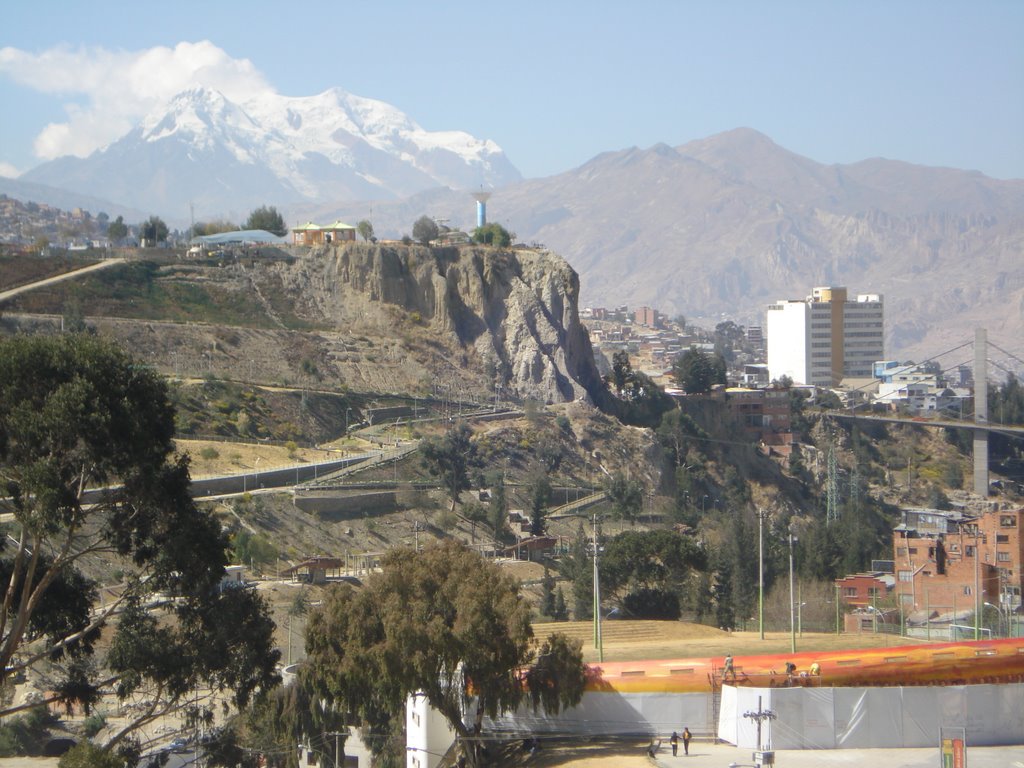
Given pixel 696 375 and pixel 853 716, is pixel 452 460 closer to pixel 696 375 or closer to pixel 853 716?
pixel 696 375

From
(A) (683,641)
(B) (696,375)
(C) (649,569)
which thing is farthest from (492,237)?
(A) (683,641)

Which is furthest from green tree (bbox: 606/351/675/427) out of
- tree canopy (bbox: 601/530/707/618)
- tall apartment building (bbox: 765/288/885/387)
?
tall apartment building (bbox: 765/288/885/387)

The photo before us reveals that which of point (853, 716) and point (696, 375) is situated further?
point (696, 375)

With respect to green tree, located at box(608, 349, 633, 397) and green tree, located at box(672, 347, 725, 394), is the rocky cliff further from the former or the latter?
green tree, located at box(672, 347, 725, 394)

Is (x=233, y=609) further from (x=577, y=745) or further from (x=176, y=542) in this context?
(x=577, y=745)

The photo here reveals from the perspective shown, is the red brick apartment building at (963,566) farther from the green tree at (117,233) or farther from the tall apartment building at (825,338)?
the tall apartment building at (825,338)

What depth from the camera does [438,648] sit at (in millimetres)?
26922

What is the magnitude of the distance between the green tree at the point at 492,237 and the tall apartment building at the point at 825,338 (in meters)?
64.3

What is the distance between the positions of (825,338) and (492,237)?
73405 mm

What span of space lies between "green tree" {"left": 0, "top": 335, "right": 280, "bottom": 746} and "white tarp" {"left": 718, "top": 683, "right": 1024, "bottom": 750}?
9275mm

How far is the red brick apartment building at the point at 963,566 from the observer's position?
5038 centimetres

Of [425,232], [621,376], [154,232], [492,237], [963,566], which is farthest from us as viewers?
[154,232]

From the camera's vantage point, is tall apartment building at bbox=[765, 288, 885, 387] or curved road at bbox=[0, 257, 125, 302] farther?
tall apartment building at bbox=[765, 288, 885, 387]

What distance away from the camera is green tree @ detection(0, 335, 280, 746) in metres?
20.0
